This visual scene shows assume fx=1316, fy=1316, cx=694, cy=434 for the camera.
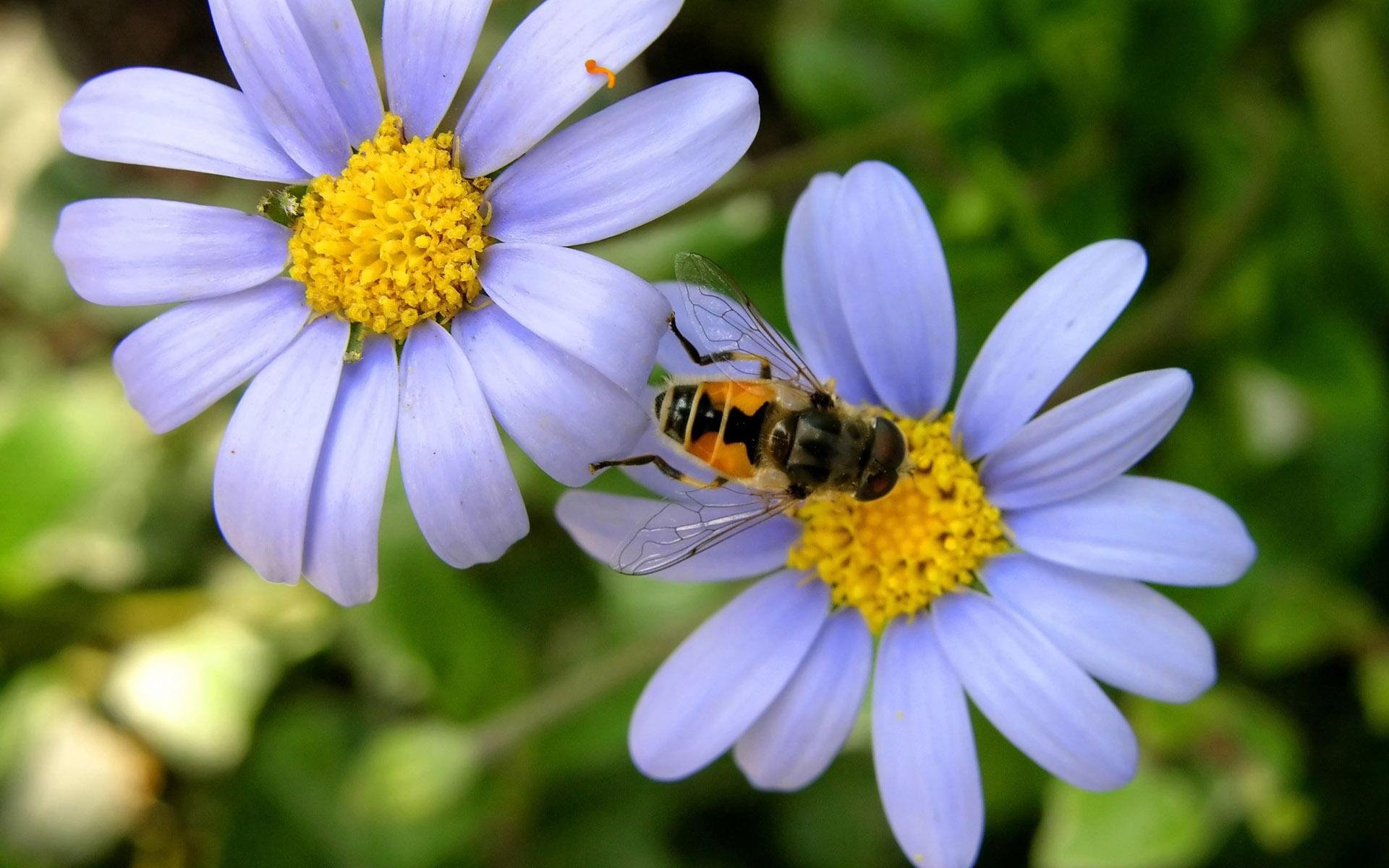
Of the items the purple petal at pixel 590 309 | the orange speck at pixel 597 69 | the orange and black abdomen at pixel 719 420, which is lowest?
the orange and black abdomen at pixel 719 420

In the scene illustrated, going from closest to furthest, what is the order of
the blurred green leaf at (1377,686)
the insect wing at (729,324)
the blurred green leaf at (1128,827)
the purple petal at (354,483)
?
the purple petal at (354,483) < the insect wing at (729,324) < the blurred green leaf at (1128,827) < the blurred green leaf at (1377,686)

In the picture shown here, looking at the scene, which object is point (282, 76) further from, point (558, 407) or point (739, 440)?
point (739, 440)

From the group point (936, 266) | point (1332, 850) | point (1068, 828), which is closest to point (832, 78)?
point (936, 266)

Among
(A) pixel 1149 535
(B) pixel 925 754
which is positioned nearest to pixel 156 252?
(B) pixel 925 754

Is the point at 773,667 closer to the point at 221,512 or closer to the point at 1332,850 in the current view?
the point at 221,512

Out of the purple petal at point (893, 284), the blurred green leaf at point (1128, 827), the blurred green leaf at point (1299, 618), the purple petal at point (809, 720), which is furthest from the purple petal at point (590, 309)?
the blurred green leaf at point (1299, 618)

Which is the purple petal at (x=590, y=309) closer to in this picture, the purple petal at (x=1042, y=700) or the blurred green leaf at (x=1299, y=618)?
the purple petal at (x=1042, y=700)

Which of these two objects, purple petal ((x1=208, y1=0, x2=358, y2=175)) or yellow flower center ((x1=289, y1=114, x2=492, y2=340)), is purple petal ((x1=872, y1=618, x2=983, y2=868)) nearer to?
yellow flower center ((x1=289, y1=114, x2=492, y2=340))
